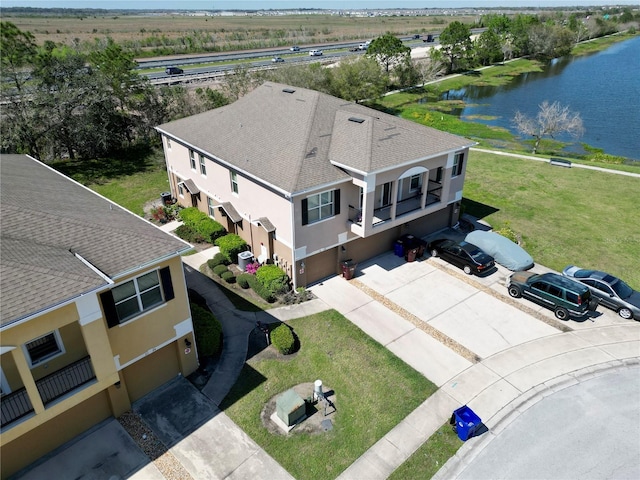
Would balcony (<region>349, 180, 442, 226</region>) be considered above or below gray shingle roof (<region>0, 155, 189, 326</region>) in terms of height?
below

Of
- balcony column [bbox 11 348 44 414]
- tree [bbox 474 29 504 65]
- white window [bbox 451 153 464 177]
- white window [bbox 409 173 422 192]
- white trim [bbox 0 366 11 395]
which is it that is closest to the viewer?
balcony column [bbox 11 348 44 414]

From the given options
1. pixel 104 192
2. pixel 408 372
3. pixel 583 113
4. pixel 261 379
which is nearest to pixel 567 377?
pixel 408 372

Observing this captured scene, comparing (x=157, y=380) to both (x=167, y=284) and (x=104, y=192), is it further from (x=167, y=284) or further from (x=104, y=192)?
(x=104, y=192)

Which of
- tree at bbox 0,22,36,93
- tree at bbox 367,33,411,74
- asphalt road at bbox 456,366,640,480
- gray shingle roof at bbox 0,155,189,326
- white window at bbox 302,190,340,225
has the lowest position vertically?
asphalt road at bbox 456,366,640,480

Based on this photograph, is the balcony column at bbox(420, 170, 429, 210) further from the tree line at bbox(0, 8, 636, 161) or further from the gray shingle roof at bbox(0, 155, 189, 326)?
the tree line at bbox(0, 8, 636, 161)

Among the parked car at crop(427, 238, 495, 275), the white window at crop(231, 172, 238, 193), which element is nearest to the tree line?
the white window at crop(231, 172, 238, 193)

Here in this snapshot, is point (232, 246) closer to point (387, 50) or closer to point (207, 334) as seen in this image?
point (207, 334)
